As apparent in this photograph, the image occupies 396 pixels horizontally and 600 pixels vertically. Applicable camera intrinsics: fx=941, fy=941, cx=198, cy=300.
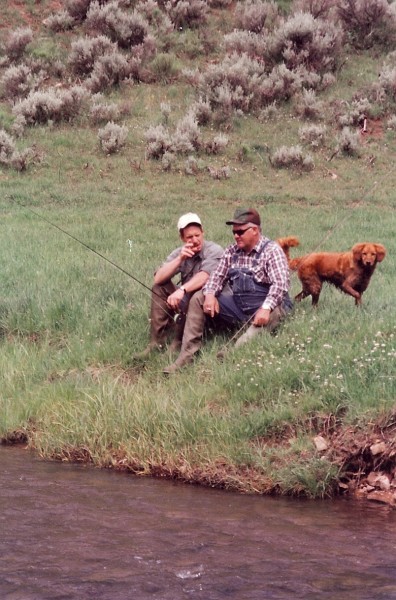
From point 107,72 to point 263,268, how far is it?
597 inches

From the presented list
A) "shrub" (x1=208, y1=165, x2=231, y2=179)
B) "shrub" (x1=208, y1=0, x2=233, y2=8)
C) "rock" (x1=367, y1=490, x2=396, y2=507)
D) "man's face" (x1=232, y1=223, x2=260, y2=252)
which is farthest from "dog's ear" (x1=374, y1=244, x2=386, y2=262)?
"shrub" (x1=208, y1=0, x2=233, y2=8)

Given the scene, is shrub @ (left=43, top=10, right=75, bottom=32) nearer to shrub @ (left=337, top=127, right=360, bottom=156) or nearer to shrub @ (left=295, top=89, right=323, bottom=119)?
shrub @ (left=295, top=89, right=323, bottom=119)

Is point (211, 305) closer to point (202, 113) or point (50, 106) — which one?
point (202, 113)

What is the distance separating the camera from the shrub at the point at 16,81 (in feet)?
72.7

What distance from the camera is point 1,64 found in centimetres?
2386

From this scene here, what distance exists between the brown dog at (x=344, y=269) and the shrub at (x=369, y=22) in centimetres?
1597

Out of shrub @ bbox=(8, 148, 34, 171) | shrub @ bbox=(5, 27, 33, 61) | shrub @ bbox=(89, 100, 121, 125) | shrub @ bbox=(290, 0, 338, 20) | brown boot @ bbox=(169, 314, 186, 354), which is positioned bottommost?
brown boot @ bbox=(169, 314, 186, 354)

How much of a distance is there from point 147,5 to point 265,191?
10.6 m

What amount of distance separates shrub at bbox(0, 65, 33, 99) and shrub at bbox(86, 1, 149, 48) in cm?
275

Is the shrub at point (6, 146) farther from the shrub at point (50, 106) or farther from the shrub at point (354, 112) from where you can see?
the shrub at point (354, 112)

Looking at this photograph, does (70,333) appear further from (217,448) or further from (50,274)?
(217,448)

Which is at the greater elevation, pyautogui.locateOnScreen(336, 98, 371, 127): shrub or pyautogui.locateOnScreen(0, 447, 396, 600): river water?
pyautogui.locateOnScreen(336, 98, 371, 127): shrub

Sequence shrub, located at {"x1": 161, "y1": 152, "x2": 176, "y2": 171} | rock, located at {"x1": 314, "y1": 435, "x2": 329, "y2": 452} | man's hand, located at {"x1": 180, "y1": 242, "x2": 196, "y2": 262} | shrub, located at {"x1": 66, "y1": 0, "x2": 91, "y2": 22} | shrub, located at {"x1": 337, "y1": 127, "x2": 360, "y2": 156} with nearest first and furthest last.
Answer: rock, located at {"x1": 314, "y1": 435, "x2": 329, "y2": 452}, man's hand, located at {"x1": 180, "y1": 242, "x2": 196, "y2": 262}, shrub, located at {"x1": 161, "y1": 152, "x2": 176, "y2": 171}, shrub, located at {"x1": 337, "y1": 127, "x2": 360, "y2": 156}, shrub, located at {"x1": 66, "y1": 0, "x2": 91, "y2": 22}

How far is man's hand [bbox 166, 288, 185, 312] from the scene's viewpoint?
840 centimetres
